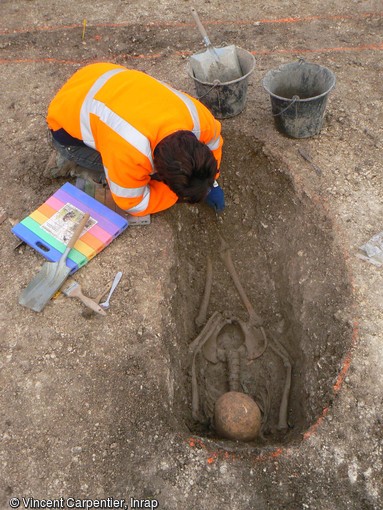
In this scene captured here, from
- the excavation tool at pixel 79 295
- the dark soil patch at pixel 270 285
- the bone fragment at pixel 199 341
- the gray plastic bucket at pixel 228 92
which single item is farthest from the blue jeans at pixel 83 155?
the bone fragment at pixel 199 341

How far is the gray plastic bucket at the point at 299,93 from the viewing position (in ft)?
15.0

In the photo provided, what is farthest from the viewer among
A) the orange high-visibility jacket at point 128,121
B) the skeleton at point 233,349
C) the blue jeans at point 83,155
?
the blue jeans at point 83,155

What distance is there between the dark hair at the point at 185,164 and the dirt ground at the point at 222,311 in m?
0.97

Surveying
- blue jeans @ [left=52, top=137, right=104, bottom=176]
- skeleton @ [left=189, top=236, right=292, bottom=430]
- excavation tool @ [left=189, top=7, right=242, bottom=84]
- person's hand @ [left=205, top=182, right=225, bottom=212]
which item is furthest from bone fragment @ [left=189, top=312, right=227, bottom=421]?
excavation tool @ [left=189, top=7, right=242, bottom=84]

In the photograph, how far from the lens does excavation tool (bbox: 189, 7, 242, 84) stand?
15.9 ft

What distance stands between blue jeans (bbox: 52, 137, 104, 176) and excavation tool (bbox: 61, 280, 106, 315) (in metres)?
1.15

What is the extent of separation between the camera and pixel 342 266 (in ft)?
12.8

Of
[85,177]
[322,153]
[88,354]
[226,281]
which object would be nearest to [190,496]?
[88,354]

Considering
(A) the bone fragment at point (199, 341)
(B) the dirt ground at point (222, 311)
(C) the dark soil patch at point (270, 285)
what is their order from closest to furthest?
(B) the dirt ground at point (222, 311) < (C) the dark soil patch at point (270, 285) < (A) the bone fragment at point (199, 341)

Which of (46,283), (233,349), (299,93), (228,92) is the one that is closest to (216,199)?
(228,92)

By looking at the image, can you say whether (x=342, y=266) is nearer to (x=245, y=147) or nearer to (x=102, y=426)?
(x=245, y=147)

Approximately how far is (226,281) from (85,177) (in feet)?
5.45

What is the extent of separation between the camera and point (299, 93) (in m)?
5.02

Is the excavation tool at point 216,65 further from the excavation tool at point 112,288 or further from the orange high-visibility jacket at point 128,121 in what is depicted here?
the excavation tool at point 112,288
